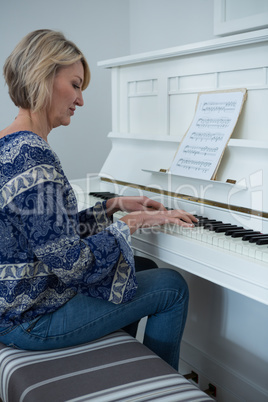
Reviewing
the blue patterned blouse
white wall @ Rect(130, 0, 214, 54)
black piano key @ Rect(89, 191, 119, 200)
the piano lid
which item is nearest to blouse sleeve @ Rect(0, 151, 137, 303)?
the blue patterned blouse

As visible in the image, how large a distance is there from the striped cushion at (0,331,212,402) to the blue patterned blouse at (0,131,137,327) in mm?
123

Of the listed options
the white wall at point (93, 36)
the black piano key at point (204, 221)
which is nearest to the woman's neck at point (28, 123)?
the black piano key at point (204, 221)

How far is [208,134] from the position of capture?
192 cm

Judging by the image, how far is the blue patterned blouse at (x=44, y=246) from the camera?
125 centimetres

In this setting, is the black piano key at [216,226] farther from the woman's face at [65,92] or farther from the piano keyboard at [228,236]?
the woman's face at [65,92]

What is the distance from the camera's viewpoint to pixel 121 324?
1.46 metres

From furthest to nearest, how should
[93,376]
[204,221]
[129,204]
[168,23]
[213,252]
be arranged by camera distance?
[168,23] < [129,204] < [204,221] < [213,252] < [93,376]

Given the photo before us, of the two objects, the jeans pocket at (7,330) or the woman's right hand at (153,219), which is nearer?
the jeans pocket at (7,330)

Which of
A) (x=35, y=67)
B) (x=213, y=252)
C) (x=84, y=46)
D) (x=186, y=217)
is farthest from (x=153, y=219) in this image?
(x=84, y=46)

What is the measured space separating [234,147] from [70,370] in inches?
39.4

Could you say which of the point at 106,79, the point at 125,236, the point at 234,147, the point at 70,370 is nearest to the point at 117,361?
the point at 70,370

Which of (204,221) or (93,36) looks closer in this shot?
(204,221)

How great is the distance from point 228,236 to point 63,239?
55 cm

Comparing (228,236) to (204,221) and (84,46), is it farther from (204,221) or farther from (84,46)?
(84,46)
